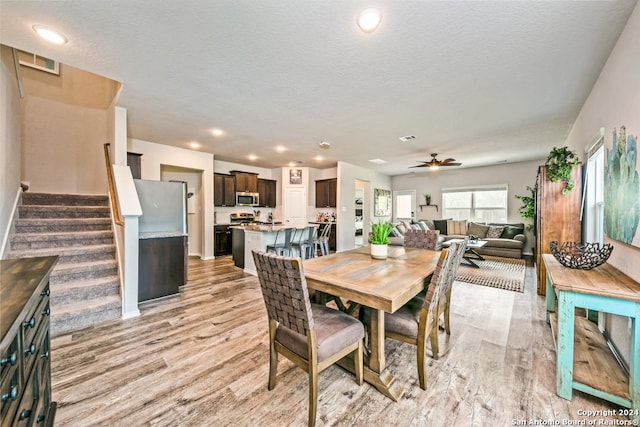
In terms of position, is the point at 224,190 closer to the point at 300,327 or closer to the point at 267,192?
the point at 267,192

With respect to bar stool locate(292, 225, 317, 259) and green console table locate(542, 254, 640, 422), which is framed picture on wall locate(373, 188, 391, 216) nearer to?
bar stool locate(292, 225, 317, 259)

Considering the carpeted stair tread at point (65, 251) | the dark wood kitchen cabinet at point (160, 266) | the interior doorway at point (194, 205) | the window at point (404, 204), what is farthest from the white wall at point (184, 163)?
the window at point (404, 204)

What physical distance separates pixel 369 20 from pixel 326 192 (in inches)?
229

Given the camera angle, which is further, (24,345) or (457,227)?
(457,227)

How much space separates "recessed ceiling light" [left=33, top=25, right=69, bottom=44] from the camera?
1882mm

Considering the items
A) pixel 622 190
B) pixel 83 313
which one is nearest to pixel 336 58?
pixel 622 190

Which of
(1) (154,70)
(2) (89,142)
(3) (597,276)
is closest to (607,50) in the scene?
(3) (597,276)

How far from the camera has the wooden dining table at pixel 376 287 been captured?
147 cm

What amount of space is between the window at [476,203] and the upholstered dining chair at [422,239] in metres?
5.51

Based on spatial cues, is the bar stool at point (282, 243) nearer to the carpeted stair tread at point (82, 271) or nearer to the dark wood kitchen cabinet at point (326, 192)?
the carpeted stair tread at point (82, 271)

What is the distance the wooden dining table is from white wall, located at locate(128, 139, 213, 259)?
4.55m

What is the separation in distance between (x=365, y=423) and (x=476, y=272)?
4.33 metres

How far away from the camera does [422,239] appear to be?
3174mm

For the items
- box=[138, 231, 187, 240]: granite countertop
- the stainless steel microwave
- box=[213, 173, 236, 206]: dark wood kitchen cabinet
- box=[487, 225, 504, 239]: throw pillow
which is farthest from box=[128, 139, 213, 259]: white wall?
box=[487, 225, 504, 239]: throw pillow
